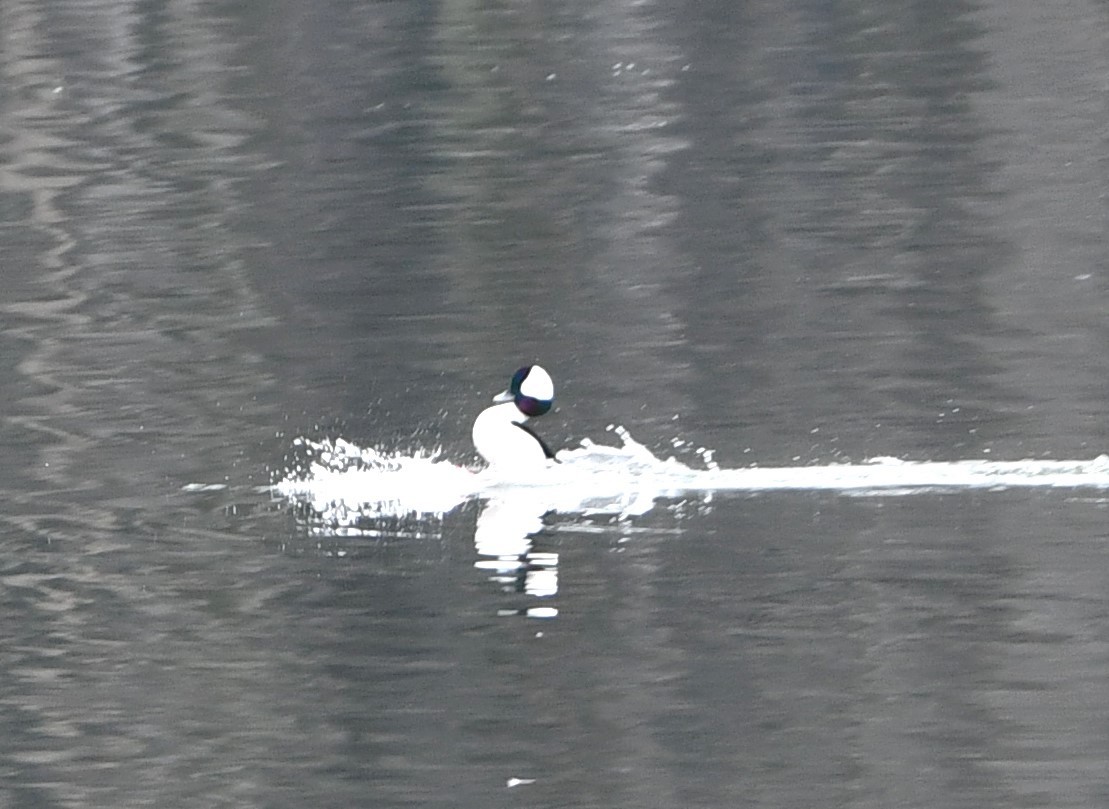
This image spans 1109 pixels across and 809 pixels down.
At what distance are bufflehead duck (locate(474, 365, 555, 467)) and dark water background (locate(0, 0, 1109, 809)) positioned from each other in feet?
2.59

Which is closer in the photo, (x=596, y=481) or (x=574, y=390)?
(x=596, y=481)

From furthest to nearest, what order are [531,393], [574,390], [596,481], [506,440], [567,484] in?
[574,390]
[531,393]
[506,440]
[567,484]
[596,481]

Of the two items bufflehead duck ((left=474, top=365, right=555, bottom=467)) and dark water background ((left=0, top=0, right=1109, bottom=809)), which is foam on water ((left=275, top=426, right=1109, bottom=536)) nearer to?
bufflehead duck ((left=474, top=365, right=555, bottom=467))

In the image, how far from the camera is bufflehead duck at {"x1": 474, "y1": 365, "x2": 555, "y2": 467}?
1403cm

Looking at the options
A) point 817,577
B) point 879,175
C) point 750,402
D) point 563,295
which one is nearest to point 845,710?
point 817,577

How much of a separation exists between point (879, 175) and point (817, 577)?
13.4 meters

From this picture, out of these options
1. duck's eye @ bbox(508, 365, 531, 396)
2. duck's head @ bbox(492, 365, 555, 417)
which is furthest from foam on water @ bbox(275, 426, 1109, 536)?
duck's eye @ bbox(508, 365, 531, 396)

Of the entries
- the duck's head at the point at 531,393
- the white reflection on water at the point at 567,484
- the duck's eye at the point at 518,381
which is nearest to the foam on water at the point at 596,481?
the white reflection on water at the point at 567,484

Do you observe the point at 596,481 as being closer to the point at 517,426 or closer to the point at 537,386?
the point at 517,426

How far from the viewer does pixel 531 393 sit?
47.6 ft

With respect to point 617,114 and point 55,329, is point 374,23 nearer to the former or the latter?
point 617,114

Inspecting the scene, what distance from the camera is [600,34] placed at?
115 ft

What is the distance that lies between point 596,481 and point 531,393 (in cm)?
86

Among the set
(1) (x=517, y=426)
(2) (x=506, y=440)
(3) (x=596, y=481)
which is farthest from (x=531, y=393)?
(3) (x=596, y=481)
